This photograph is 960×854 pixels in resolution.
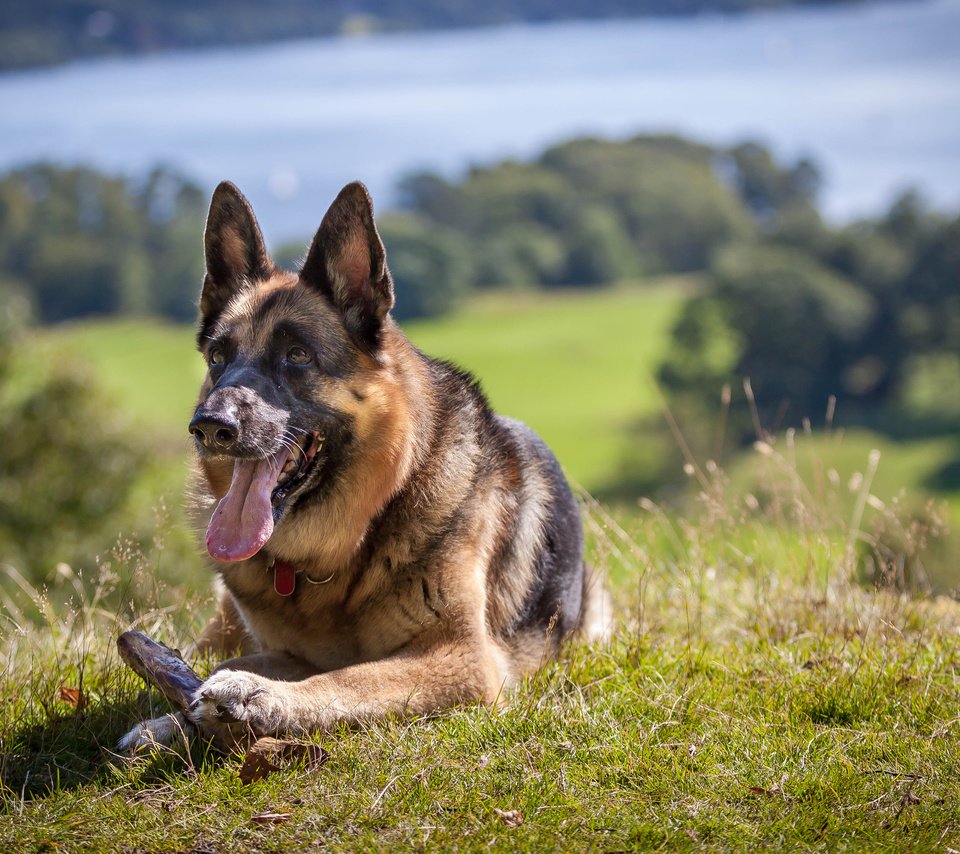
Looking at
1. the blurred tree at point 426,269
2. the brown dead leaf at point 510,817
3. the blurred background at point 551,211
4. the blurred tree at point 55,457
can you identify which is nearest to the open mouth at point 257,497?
the brown dead leaf at point 510,817

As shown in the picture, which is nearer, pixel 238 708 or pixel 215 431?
pixel 238 708

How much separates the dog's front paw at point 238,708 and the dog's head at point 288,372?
1.84 ft

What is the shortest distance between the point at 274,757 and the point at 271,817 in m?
0.35

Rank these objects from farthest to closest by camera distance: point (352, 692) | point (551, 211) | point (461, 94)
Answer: point (551, 211) → point (461, 94) → point (352, 692)

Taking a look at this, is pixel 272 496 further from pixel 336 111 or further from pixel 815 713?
pixel 336 111

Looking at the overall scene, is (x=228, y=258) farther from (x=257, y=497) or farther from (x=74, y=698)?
(x=74, y=698)

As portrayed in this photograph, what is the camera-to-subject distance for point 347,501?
15.5 ft

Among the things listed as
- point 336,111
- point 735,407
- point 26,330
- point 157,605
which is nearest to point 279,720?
point 157,605

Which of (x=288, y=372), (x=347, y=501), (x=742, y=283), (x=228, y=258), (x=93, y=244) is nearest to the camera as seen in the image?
(x=288, y=372)

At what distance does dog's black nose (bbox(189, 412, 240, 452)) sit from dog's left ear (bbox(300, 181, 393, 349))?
861 millimetres

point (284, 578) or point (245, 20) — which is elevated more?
point (245, 20)

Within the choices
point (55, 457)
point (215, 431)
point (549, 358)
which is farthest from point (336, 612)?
point (549, 358)

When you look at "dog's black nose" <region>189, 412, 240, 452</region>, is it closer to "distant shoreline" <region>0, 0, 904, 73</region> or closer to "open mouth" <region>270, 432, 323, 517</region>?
"open mouth" <region>270, 432, 323, 517</region>

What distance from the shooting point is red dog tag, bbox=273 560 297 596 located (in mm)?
4809
